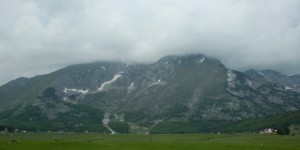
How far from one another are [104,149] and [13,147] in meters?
25.9

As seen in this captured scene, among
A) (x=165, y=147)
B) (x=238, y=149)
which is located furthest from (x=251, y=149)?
(x=165, y=147)

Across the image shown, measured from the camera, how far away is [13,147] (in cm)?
11344

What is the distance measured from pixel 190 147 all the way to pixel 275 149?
Result: 27.1 metres

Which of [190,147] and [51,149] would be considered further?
[190,147]

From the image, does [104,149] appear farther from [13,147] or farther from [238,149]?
[238,149]

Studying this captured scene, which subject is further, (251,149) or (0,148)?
(251,149)

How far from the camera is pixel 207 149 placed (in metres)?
121

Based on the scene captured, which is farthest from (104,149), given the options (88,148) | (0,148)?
(0,148)

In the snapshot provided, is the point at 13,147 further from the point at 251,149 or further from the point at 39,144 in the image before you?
the point at 251,149

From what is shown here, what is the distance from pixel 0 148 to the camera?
110688 millimetres

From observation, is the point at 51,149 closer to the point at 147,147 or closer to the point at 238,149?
the point at 147,147

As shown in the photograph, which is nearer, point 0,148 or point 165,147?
point 0,148

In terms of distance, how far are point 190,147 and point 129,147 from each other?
752 inches

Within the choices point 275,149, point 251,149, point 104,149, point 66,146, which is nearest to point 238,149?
point 251,149
